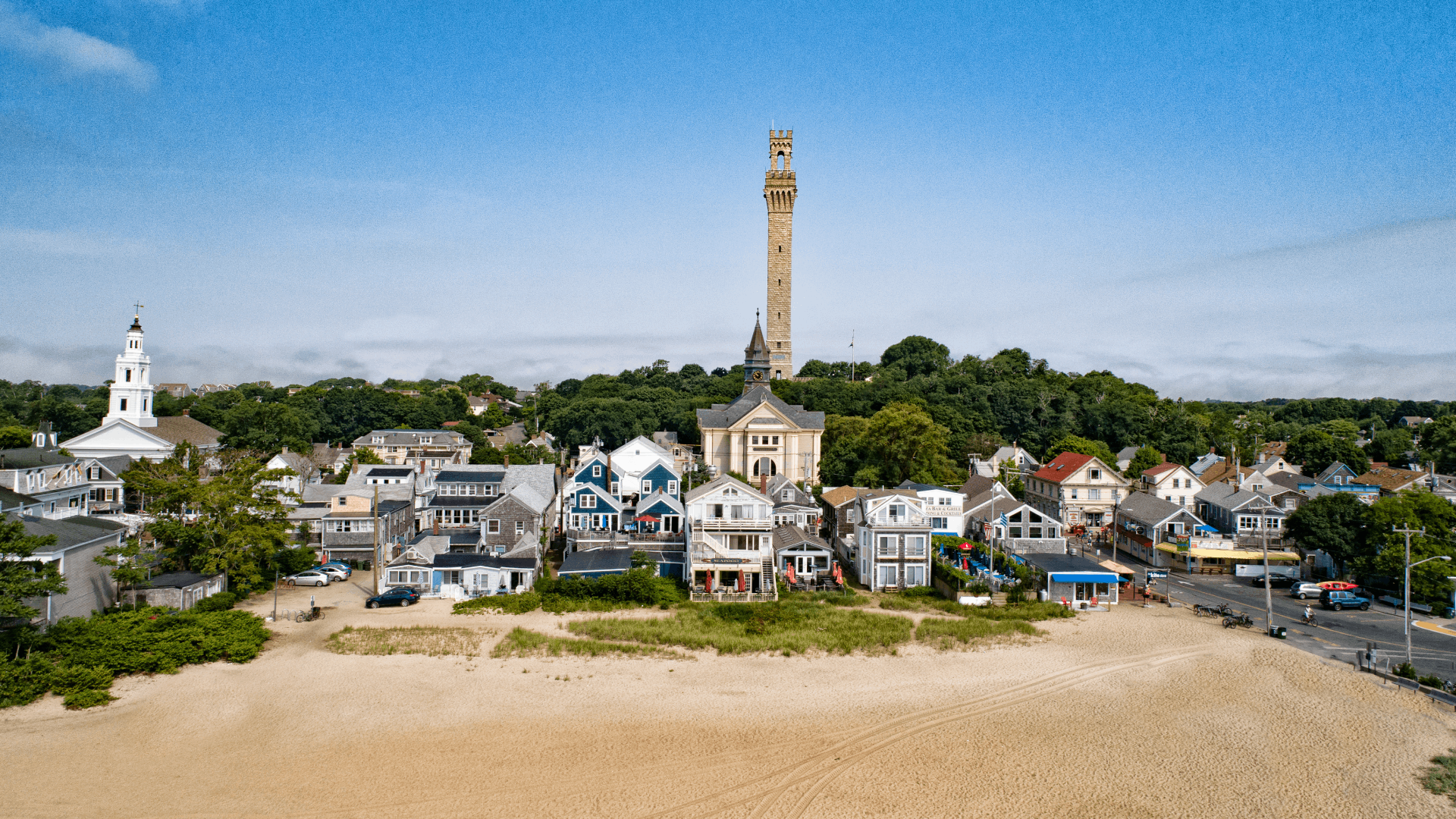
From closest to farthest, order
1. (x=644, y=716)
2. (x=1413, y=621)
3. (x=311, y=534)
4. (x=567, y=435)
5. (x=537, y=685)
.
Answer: (x=644, y=716)
(x=537, y=685)
(x=1413, y=621)
(x=311, y=534)
(x=567, y=435)

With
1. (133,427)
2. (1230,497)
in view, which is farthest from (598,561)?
(133,427)

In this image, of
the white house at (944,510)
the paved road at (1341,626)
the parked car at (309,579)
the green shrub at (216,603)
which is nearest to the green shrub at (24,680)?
the green shrub at (216,603)

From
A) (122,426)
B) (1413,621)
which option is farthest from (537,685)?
(122,426)

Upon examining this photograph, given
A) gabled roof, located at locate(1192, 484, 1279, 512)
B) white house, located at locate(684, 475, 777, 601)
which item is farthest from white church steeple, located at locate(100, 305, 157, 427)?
gabled roof, located at locate(1192, 484, 1279, 512)

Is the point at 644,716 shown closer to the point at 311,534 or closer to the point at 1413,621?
the point at 311,534

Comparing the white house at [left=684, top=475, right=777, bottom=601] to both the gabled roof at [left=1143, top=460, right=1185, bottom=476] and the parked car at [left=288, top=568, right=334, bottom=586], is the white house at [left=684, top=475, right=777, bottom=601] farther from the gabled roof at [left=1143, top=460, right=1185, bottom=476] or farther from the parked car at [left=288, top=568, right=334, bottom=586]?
the gabled roof at [left=1143, top=460, right=1185, bottom=476]

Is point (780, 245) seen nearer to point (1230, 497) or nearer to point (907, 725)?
point (1230, 497)
